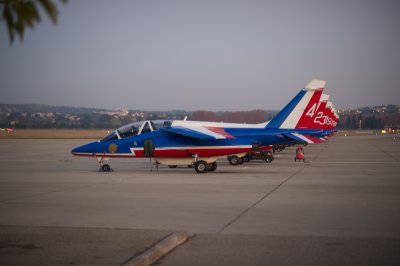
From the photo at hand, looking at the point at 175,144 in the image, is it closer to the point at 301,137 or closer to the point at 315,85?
the point at 301,137

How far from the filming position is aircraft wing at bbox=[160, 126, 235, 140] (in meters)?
23.5

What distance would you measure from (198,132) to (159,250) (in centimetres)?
1585

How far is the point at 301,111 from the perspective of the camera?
27.5 metres

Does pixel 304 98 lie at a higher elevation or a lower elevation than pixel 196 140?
higher

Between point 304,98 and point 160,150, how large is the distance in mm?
8134

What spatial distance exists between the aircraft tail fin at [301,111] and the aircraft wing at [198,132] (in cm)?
321

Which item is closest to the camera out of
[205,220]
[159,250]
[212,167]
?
[159,250]

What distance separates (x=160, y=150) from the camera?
24.4m

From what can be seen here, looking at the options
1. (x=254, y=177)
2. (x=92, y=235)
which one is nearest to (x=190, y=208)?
(x=92, y=235)

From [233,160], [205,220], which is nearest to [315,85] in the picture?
[233,160]

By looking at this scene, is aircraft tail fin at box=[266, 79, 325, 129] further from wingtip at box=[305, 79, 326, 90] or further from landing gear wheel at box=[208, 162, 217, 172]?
landing gear wheel at box=[208, 162, 217, 172]

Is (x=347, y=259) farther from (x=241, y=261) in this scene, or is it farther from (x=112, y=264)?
(x=112, y=264)

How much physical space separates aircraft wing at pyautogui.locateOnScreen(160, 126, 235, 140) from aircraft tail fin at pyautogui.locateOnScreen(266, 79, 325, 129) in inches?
126

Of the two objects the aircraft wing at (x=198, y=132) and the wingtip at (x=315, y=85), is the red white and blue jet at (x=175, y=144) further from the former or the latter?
the wingtip at (x=315, y=85)
